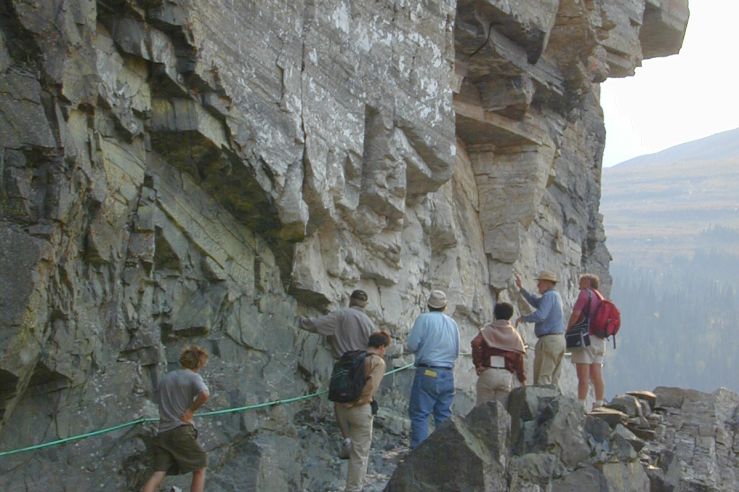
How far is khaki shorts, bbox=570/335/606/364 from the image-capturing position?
688 inches

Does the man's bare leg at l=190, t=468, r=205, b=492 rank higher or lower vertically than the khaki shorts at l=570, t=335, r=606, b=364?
lower

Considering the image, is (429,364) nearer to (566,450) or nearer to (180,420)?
(566,450)

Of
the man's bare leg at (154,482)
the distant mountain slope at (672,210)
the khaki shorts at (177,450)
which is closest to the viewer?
the man's bare leg at (154,482)

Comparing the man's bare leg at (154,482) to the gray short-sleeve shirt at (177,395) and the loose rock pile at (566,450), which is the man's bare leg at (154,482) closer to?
the gray short-sleeve shirt at (177,395)

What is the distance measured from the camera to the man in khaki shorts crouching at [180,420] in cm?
→ 1113

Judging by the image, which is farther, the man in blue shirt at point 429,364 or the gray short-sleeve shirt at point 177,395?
the man in blue shirt at point 429,364

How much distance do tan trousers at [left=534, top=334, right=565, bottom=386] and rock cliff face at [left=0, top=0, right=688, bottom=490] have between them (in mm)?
2157

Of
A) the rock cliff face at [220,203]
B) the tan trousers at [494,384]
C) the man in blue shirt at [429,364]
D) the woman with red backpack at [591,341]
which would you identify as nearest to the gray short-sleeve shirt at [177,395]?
the rock cliff face at [220,203]

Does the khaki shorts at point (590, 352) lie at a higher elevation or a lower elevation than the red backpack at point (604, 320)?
lower

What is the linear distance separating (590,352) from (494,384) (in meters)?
3.14

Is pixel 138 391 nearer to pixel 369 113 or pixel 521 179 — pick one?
pixel 369 113

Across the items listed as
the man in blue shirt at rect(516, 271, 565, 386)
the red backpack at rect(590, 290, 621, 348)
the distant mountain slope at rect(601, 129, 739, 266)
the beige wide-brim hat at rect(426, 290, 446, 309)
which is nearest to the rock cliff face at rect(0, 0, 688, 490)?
the beige wide-brim hat at rect(426, 290, 446, 309)

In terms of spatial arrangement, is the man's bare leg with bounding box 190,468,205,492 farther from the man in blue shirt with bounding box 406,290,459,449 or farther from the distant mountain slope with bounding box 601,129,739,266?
the distant mountain slope with bounding box 601,129,739,266

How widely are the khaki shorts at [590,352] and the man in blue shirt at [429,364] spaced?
3.80 m
